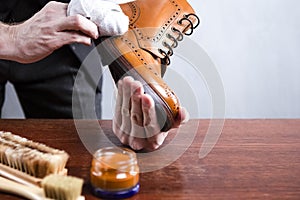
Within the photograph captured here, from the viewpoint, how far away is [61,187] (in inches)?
21.7

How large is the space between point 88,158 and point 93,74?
0.34 m

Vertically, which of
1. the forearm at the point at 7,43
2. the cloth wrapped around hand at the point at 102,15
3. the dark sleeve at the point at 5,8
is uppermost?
the cloth wrapped around hand at the point at 102,15

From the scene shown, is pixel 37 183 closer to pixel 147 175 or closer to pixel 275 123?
pixel 147 175

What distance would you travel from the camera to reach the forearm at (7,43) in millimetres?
821

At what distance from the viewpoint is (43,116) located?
1036 mm

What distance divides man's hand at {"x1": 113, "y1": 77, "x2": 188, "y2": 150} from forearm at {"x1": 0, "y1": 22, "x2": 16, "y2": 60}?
0.21m

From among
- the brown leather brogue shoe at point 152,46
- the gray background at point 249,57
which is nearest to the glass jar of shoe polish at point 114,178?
the brown leather brogue shoe at point 152,46

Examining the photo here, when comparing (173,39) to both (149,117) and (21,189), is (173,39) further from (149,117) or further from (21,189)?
(21,189)

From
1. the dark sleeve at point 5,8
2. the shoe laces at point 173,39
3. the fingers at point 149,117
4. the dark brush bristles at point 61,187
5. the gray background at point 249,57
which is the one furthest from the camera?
the gray background at point 249,57

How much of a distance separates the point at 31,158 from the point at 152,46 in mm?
271

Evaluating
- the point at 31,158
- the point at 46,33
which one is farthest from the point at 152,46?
the point at 31,158

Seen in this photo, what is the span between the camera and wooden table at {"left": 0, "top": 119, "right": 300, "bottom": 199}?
0.62 metres

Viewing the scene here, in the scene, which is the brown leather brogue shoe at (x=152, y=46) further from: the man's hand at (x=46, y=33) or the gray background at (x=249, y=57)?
the gray background at (x=249, y=57)

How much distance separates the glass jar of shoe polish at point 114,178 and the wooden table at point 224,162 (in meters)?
0.02
